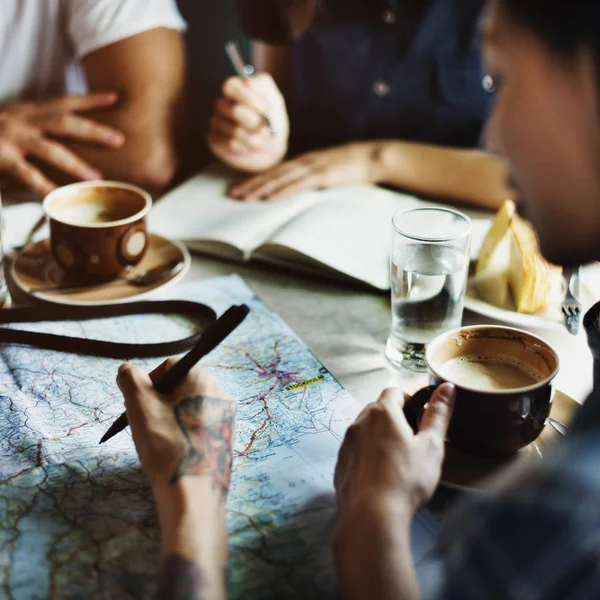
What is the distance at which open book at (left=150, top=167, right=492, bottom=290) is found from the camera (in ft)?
3.67

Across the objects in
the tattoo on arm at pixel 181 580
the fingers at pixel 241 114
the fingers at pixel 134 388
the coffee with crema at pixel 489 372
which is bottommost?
the tattoo on arm at pixel 181 580

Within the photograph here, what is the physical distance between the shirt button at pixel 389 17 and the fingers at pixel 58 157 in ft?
2.08

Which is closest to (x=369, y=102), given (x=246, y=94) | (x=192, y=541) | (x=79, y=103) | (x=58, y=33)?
(x=246, y=94)

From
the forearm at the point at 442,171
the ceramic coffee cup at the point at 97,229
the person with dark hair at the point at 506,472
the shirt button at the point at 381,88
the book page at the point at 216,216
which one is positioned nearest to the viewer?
the person with dark hair at the point at 506,472

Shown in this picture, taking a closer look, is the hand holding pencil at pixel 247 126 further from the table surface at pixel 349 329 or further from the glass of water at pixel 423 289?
the glass of water at pixel 423 289

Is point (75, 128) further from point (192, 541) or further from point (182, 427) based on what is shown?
point (192, 541)

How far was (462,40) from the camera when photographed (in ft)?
4.67

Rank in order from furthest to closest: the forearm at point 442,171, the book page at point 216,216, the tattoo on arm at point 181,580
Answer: the forearm at point 442,171 < the book page at point 216,216 < the tattoo on arm at point 181,580

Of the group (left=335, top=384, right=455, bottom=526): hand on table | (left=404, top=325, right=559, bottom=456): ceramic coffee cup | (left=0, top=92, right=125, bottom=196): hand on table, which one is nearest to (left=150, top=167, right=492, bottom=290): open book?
(left=0, top=92, right=125, bottom=196): hand on table

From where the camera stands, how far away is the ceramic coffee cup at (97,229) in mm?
1032

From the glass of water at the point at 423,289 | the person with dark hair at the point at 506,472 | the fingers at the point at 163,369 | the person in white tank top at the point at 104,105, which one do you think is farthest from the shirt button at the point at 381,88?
the fingers at the point at 163,369

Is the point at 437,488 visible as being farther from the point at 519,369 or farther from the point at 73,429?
the point at 73,429

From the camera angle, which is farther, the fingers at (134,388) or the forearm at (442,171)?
the forearm at (442,171)

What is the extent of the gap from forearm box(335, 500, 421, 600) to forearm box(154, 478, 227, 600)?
0.10 m
